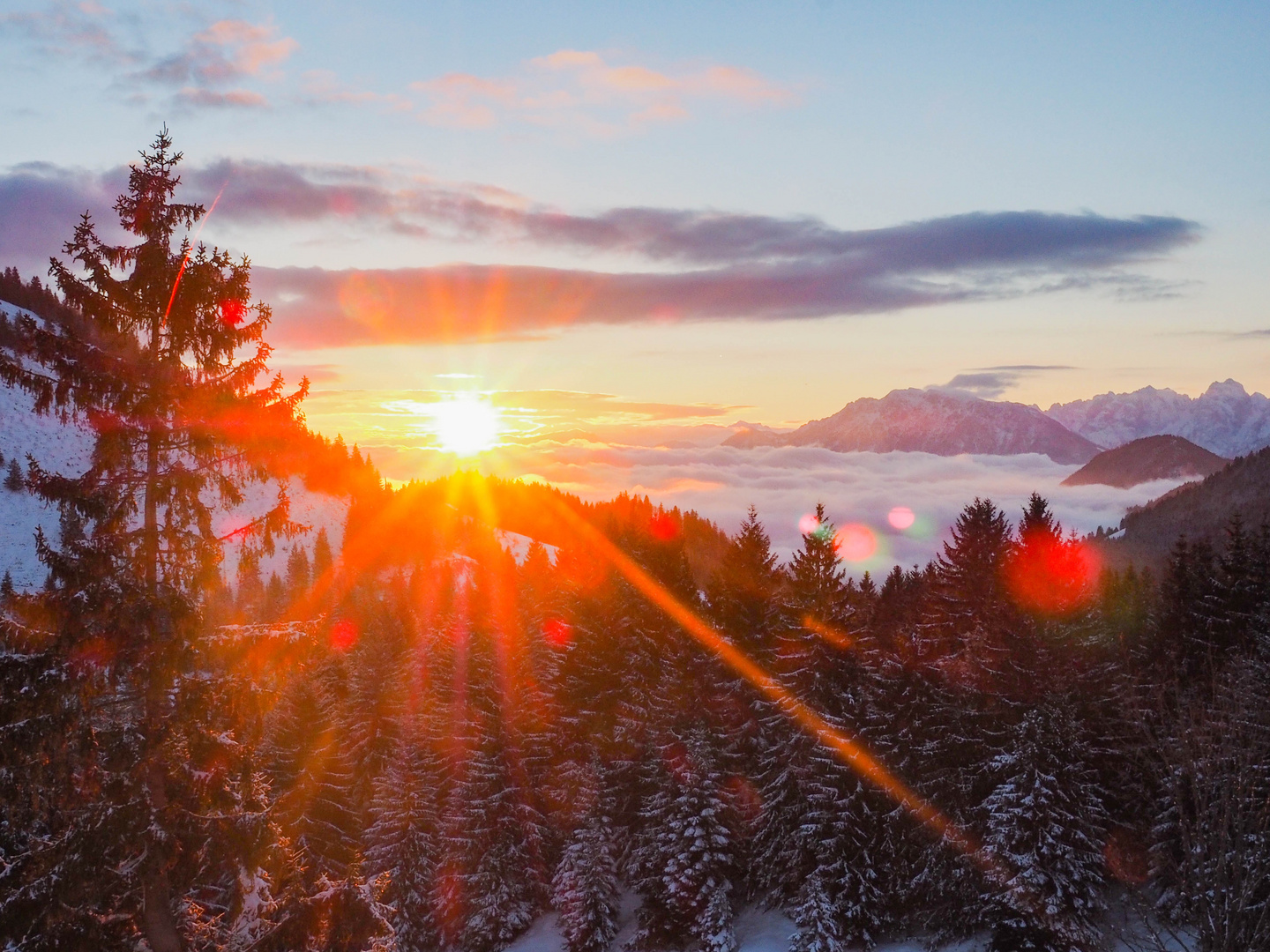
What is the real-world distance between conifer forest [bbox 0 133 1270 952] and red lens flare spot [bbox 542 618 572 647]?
0.85 feet

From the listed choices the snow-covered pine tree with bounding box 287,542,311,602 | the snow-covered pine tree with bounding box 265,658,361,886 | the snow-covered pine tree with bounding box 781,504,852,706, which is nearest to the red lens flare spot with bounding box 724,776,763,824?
the snow-covered pine tree with bounding box 781,504,852,706

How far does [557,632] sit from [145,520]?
41.3 m

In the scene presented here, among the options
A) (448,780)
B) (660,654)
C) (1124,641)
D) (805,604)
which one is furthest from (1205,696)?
(448,780)

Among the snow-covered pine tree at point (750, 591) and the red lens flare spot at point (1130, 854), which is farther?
the snow-covered pine tree at point (750, 591)

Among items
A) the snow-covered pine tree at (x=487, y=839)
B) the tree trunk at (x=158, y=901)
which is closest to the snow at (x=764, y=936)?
the snow-covered pine tree at (x=487, y=839)

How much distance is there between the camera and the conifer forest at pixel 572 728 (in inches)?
484

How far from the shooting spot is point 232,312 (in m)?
13.5

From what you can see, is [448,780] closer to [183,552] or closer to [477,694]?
[477,694]

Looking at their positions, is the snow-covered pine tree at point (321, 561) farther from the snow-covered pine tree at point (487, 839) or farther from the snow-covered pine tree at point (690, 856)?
the snow-covered pine tree at point (690, 856)

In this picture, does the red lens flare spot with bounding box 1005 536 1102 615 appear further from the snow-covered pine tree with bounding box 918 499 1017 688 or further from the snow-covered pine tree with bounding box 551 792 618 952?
the snow-covered pine tree with bounding box 551 792 618 952

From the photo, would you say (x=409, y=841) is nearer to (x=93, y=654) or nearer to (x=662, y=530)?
(x=662, y=530)

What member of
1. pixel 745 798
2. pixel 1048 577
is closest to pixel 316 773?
pixel 745 798

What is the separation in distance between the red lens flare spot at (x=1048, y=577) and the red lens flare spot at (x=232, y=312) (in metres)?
31.8

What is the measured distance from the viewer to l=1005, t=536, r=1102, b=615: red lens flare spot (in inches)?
1399
